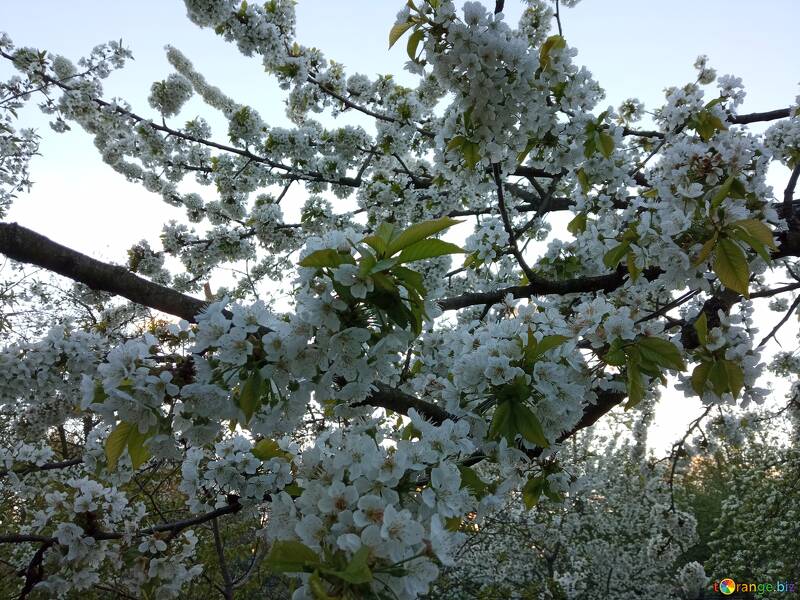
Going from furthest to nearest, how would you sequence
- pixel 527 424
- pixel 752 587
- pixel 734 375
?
pixel 752 587
pixel 734 375
pixel 527 424

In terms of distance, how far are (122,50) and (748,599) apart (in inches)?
508

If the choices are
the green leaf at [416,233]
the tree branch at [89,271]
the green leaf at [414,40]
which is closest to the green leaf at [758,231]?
the green leaf at [416,233]

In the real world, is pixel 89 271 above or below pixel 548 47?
below

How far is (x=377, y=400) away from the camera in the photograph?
5.65 ft

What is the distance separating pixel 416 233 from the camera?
116 cm

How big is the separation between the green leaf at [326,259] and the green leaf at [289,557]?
564 mm

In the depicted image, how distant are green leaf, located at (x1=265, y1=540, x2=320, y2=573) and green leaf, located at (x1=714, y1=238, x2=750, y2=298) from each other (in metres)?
1.35

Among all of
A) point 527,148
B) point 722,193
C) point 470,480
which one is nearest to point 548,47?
point 527,148

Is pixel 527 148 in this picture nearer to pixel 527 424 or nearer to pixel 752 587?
pixel 527 424

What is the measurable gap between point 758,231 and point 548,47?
124 cm

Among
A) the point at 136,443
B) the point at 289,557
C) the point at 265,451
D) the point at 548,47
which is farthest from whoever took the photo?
the point at 548,47

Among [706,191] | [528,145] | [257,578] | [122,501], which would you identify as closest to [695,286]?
[706,191]

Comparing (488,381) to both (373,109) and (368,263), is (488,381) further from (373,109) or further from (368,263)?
(373,109)

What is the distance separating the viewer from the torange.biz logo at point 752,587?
7.23 m
